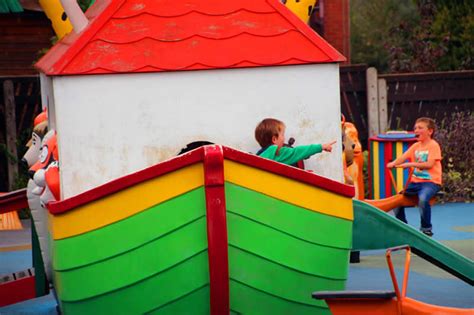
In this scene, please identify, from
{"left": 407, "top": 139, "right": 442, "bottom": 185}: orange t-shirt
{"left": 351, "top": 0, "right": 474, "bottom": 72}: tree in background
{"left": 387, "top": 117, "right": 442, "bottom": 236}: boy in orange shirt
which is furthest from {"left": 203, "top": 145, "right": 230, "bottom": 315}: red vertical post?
{"left": 351, "top": 0, "right": 474, "bottom": 72}: tree in background

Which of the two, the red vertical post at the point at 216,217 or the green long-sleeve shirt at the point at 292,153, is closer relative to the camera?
the red vertical post at the point at 216,217

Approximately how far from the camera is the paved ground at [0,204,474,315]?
8.95 metres

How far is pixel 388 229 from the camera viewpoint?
772cm

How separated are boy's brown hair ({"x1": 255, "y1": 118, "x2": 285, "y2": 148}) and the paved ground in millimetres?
2098

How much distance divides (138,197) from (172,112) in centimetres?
114

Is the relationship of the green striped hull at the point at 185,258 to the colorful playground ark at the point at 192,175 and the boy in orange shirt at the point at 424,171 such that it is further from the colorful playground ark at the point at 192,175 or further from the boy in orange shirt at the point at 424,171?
the boy in orange shirt at the point at 424,171

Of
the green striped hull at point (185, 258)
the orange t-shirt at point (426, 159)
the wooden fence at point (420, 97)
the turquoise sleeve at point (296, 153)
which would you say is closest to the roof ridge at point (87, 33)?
the green striped hull at point (185, 258)

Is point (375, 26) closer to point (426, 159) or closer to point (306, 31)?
point (426, 159)

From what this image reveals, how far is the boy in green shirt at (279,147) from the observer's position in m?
7.17

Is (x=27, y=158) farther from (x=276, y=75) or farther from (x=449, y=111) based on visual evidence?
(x=449, y=111)

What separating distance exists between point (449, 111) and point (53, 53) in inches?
369

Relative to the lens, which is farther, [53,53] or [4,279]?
[4,279]

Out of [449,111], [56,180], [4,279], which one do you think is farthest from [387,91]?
[56,180]

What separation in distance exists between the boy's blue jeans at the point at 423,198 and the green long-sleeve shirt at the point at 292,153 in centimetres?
423
